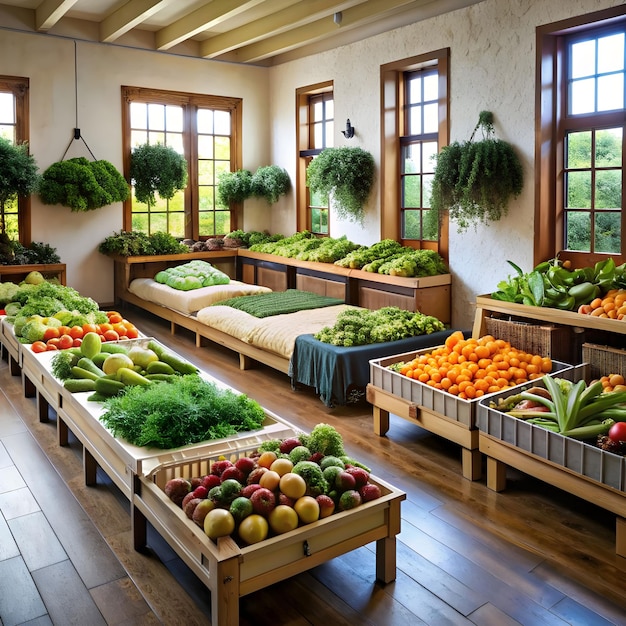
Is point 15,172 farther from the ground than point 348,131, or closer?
closer

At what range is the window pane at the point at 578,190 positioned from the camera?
584 centimetres

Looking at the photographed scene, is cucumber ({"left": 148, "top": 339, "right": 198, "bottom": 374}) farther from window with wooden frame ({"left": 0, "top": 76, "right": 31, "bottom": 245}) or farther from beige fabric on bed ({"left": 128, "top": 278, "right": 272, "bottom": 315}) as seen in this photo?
window with wooden frame ({"left": 0, "top": 76, "right": 31, "bottom": 245})

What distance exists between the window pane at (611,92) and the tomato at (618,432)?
11.0 ft

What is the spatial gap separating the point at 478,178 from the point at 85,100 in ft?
17.2

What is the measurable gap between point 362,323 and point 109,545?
2.80 m

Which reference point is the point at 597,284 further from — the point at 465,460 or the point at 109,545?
the point at 109,545

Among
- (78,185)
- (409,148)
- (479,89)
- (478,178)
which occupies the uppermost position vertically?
(479,89)

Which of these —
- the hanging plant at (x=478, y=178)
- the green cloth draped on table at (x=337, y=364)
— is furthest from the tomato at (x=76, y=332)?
the hanging plant at (x=478, y=178)

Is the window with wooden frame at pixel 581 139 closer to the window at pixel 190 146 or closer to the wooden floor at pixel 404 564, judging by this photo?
the wooden floor at pixel 404 564

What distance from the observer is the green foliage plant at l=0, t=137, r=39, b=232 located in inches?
297

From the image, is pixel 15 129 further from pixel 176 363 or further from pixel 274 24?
pixel 176 363

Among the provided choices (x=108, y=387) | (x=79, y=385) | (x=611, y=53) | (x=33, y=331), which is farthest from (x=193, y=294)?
(x=611, y=53)

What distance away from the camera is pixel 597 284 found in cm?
462

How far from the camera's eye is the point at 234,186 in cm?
955
